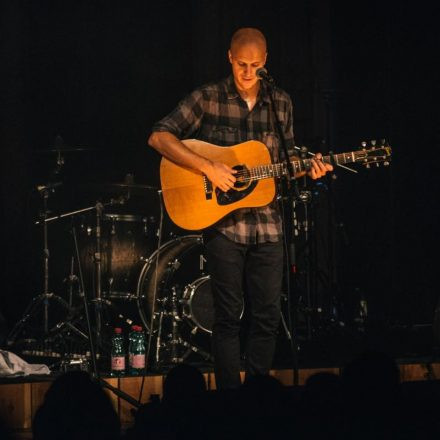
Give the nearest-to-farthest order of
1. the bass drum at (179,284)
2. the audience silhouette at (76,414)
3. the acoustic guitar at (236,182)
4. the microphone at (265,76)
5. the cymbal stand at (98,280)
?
the audience silhouette at (76,414) → the microphone at (265,76) → the acoustic guitar at (236,182) → the cymbal stand at (98,280) → the bass drum at (179,284)

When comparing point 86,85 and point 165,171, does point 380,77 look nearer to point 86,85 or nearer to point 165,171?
point 86,85

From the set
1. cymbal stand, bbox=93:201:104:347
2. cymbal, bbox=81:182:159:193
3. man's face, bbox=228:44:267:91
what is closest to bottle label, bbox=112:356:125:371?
cymbal stand, bbox=93:201:104:347

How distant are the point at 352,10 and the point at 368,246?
227cm

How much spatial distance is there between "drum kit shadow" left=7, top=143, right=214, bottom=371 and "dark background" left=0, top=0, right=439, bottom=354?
89 cm

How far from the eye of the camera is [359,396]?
9.50 ft

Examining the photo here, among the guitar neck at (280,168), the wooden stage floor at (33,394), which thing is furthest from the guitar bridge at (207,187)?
the wooden stage floor at (33,394)

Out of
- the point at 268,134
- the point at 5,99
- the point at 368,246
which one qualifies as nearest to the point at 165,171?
the point at 268,134

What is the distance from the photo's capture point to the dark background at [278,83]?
7805 mm

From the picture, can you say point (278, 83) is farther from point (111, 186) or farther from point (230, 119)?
point (230, 119)

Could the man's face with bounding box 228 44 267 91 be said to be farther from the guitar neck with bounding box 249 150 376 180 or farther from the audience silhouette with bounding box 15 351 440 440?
the audience silhouette with bounding box 15 351 440 440

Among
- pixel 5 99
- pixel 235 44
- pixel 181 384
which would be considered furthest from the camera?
pixel 5 99

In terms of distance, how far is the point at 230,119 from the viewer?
489 centimetres

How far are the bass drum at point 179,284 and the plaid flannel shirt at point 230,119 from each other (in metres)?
1.92

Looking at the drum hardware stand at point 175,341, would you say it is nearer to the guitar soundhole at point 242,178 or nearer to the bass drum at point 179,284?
the bass drum at point 179,284
